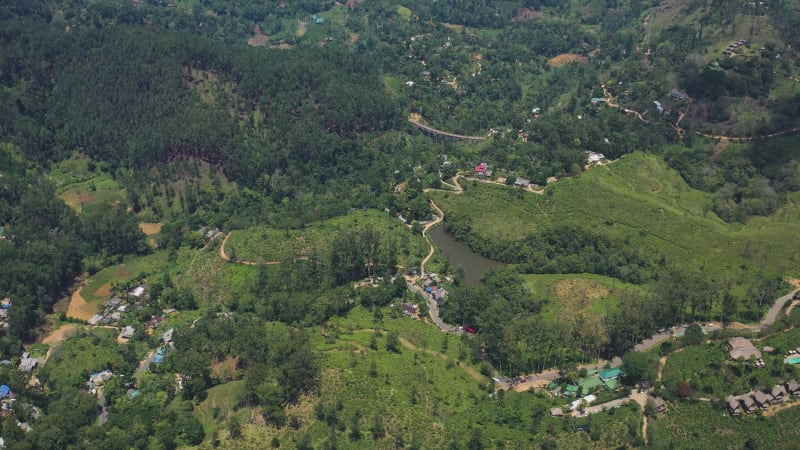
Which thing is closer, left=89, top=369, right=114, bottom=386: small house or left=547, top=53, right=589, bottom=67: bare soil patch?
left=89, top=369, right=114, bottom=386: small house

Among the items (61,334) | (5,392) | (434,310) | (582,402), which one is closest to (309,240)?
(434,310)

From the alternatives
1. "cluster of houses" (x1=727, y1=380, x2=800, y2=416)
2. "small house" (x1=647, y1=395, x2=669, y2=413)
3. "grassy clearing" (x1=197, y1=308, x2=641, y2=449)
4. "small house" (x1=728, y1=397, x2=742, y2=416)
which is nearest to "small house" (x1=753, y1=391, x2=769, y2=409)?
"cluster of houses" (x1=727, y1=380, x2=800, y2=416)

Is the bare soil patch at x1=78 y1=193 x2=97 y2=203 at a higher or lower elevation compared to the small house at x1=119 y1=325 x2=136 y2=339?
lower

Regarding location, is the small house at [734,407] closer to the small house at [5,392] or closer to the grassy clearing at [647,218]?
the grassy clearing at [647,218]

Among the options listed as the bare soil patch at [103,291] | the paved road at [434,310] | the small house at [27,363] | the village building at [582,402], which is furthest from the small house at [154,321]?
the village building at [582,402]

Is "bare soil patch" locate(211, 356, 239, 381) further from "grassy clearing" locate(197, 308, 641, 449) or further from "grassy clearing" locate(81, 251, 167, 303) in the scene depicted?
"grassy clearing" locate(81, 251, 167, 303)

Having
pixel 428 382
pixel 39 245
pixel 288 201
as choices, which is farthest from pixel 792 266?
pixel 39 245

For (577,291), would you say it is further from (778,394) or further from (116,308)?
(116,308)
